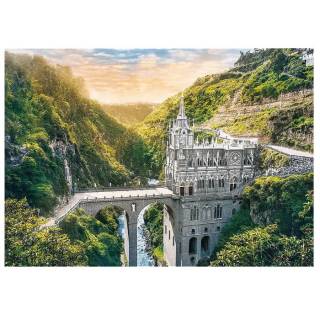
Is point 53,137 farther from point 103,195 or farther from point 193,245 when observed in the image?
point 193,245

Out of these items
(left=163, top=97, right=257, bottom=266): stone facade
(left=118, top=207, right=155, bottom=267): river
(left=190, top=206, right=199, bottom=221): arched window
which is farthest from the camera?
(left=118, top=207, right=155, bottom=267): river

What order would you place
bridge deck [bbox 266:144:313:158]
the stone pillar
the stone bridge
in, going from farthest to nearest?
1. the stone pillar
2. bridge deck [bbox 266:144:313:158]
3. the stone bridge

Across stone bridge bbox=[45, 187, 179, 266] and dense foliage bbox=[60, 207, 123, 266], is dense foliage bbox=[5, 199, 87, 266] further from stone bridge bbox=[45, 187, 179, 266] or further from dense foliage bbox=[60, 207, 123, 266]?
stone bridge bbox=[45, 187, 179, 266]

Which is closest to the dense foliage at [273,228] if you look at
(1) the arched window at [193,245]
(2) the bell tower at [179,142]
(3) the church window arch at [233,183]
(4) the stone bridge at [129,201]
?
(3) the church window arch at [233,183]

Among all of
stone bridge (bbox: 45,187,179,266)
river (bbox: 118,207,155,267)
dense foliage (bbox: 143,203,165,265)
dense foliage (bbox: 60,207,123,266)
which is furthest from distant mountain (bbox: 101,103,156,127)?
dense foliage (bbox: 143,203,165,265)

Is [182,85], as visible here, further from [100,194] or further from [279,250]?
[279,250]

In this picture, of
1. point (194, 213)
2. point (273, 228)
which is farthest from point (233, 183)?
point (273, 228)

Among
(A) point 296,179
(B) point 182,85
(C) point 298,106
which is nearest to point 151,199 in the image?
(B) point 182,85
